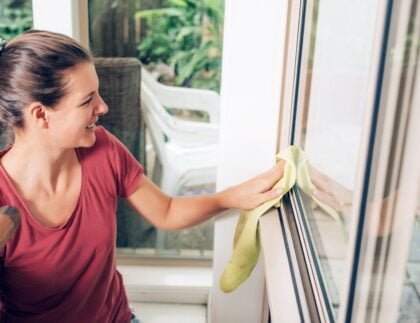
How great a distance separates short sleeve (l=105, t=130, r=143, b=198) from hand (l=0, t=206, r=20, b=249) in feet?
1.76

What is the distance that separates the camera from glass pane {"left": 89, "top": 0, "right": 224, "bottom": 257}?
65.7 inches

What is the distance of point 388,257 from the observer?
21.3 inches

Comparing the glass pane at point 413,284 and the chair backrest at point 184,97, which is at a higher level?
the glass pane at point 413,284

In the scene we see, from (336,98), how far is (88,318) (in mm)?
840

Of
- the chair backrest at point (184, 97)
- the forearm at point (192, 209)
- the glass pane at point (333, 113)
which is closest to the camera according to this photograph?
the glass pane at point (333, 113)

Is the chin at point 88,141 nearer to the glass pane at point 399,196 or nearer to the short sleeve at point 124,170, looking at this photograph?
the short sleeve at point 124,170

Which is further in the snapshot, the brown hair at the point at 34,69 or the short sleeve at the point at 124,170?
the short sleeve at the point at 124,170

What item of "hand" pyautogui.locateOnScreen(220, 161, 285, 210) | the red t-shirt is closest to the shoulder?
the red t-shirt

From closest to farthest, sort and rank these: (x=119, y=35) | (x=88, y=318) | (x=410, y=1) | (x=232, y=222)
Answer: (x=410, y=1), (x=88, y=318), (x=232, y=222), (x=119, y=35)

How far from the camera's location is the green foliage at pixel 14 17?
1577 millimetres

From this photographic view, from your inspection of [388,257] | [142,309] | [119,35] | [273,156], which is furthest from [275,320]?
[119,35]

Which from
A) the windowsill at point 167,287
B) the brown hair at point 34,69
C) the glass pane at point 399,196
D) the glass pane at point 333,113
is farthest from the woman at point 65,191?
the glass pane at point 399,196

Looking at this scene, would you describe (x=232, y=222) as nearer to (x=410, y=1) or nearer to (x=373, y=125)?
(x=373, y=125)

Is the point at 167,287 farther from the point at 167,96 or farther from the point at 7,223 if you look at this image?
the point at 7,223
